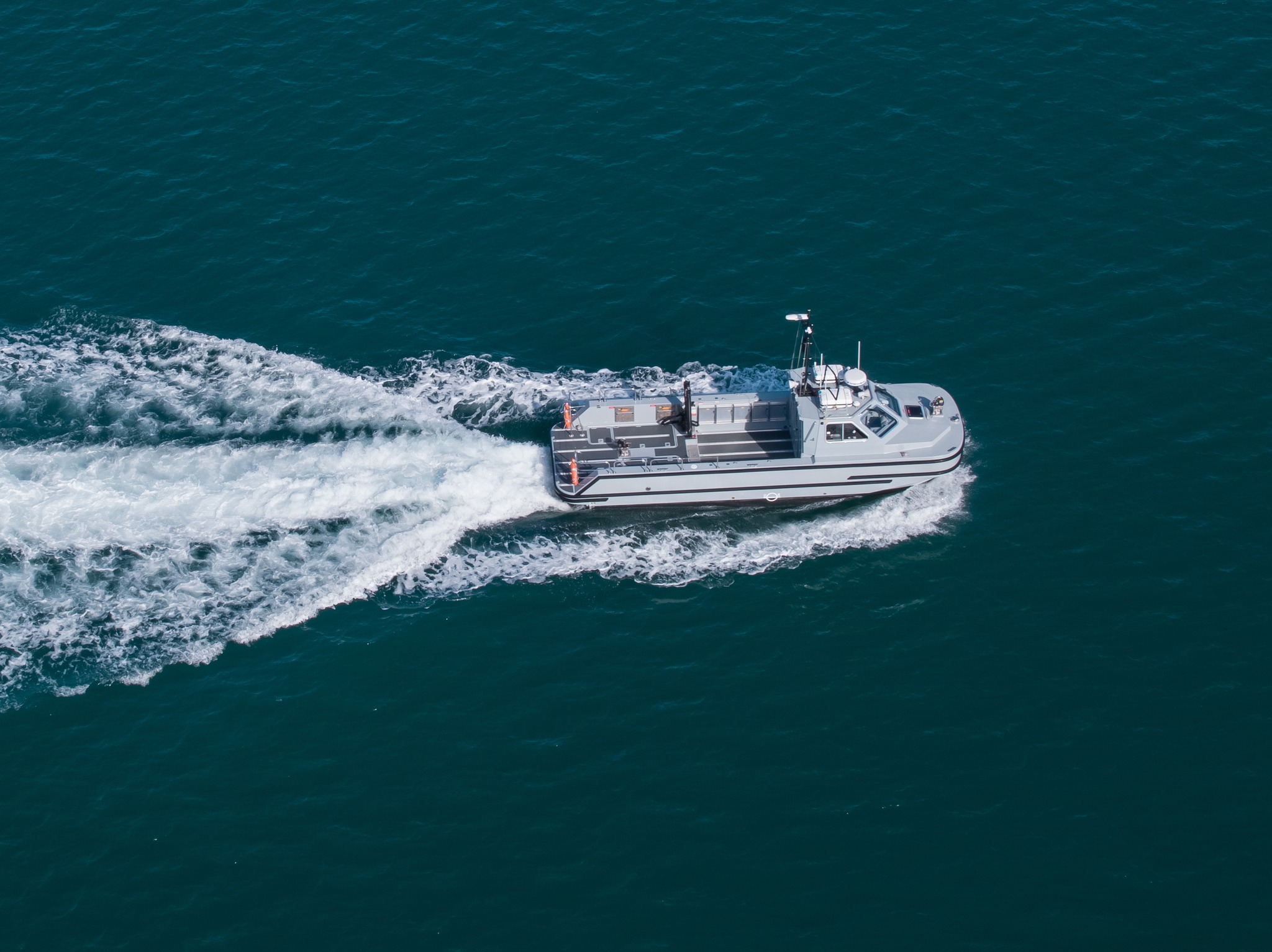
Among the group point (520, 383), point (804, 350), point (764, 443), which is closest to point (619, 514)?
point (764, 443)

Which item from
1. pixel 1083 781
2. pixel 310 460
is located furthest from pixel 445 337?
pixel 1083 781

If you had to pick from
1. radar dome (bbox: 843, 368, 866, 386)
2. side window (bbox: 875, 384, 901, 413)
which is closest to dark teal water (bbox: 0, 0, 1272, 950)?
side window (bbox: 875, 384, 901, 413)

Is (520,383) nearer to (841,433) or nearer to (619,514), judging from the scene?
(619,514)

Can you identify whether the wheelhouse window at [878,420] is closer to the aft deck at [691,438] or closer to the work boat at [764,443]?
the work boat at [764,443]

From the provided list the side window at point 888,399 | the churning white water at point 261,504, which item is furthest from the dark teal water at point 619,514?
the side window at point 888,399

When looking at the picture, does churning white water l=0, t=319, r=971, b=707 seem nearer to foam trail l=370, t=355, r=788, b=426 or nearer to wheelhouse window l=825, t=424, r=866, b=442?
foam trail l=370, t=355, r=788, b=426

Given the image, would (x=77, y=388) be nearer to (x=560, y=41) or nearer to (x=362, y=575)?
(x=362, y=575)
